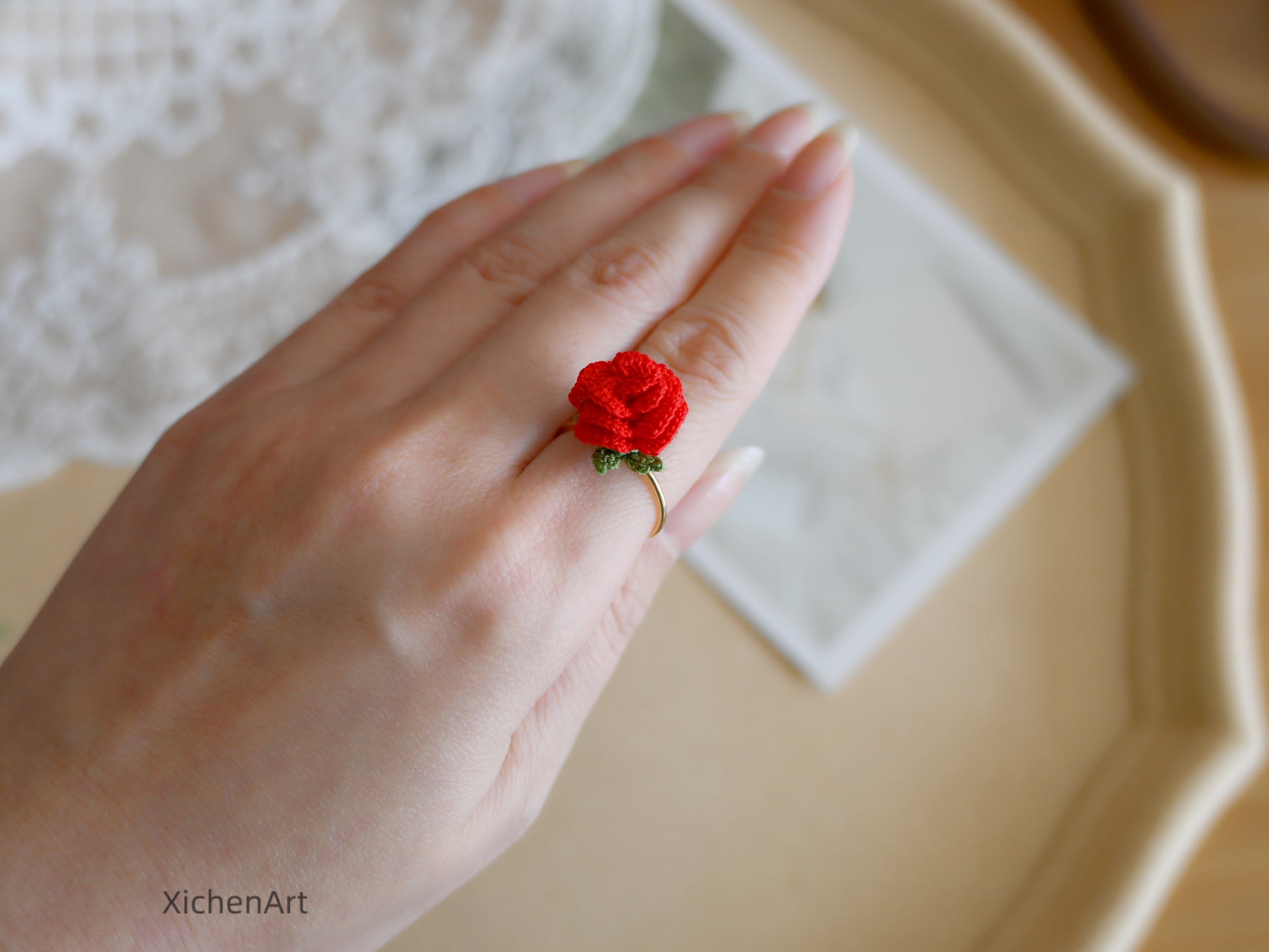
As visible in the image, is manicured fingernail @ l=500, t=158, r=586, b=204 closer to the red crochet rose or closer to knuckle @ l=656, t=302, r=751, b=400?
knuckle @ l=656, t=302, r=751, b=400

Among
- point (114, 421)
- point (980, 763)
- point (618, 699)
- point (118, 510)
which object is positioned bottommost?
point (980, 763)

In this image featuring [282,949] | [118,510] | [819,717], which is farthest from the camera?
[819,717]

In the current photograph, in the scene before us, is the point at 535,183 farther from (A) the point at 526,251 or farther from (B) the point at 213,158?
(B) the point at 213,158

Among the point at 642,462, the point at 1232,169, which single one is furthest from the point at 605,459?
the point at 1232,169

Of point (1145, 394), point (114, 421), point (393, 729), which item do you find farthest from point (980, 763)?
point (114, 421)

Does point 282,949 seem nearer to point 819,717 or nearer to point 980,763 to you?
point 819,717

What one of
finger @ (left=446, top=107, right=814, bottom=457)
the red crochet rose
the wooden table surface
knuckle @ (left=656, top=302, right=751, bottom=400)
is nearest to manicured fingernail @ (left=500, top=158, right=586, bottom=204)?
finger @ (left=446, top=107, right=814, bottom=457)

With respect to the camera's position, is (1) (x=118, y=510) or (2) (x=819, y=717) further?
(2) (x=819, y=717)
